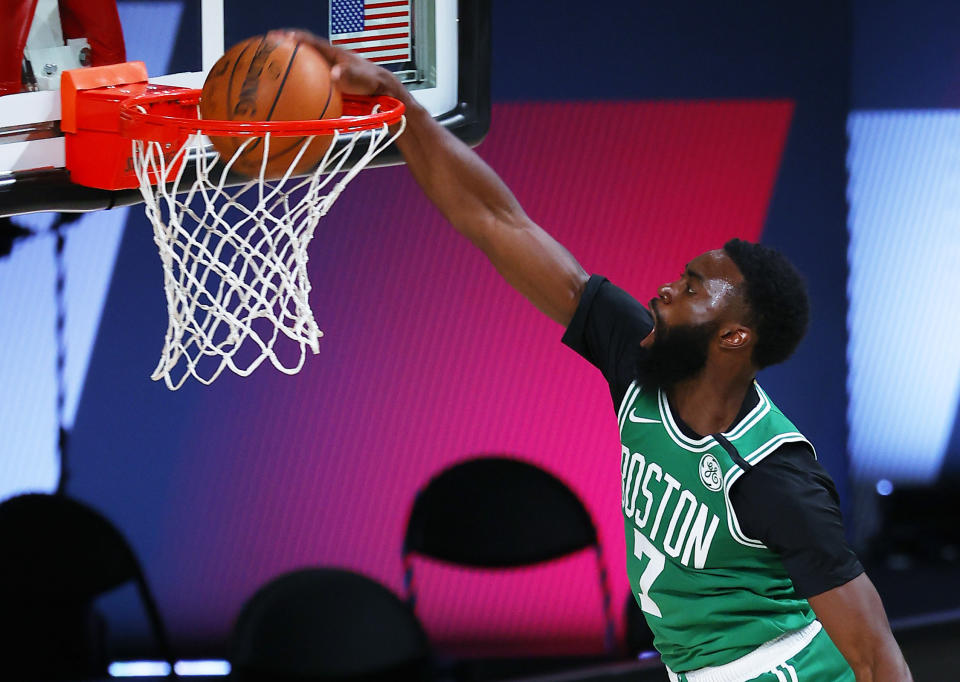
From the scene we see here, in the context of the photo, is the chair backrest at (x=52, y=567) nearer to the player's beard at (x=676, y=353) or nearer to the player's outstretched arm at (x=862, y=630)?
the player's beard at (x=676, y=353)

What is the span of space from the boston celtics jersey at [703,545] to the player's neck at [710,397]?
0.03 meters

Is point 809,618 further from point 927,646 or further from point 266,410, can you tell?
point 927,646

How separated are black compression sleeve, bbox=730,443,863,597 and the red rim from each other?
0.90 m

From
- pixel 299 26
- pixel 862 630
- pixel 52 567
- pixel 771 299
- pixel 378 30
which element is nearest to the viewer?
pixel 862 630

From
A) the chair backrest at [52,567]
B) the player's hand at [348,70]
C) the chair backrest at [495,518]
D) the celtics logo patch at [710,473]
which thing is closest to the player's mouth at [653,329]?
the celtics logo patch at [710,473]

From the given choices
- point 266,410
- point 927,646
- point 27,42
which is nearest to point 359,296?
point 266,410

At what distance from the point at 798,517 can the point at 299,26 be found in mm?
1847

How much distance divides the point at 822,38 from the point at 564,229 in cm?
122

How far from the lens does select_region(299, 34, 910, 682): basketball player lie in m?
1.81

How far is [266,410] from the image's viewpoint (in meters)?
3.56

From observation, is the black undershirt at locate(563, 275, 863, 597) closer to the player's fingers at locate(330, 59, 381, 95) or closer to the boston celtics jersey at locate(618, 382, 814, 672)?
the boston celtics jersey at locate(618, 382, 814, 672)

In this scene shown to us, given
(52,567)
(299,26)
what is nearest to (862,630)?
(299,26)

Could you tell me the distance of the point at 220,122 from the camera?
69.9 inches

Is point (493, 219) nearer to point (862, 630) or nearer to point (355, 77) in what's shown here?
point (355, 77)
